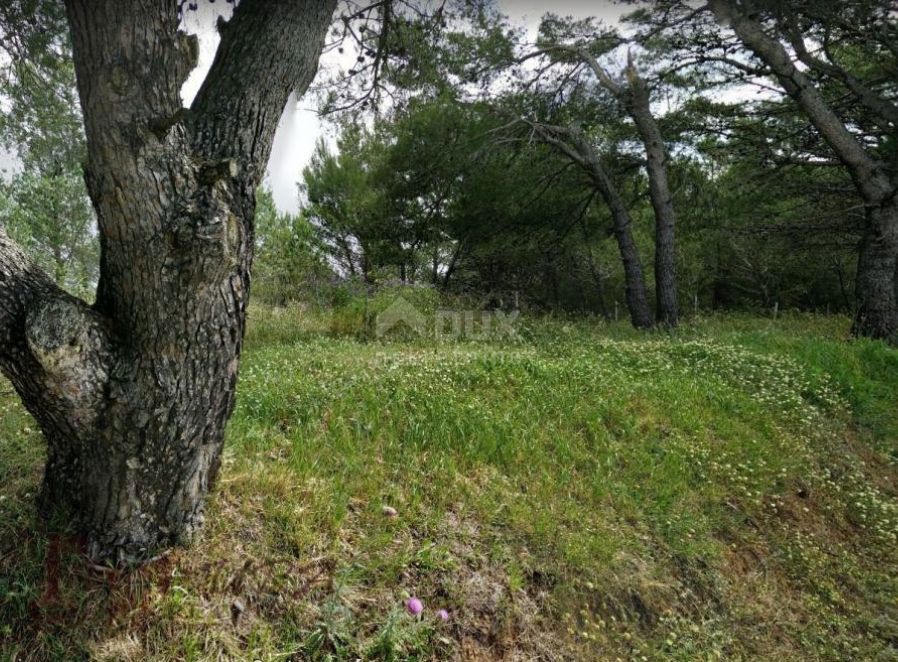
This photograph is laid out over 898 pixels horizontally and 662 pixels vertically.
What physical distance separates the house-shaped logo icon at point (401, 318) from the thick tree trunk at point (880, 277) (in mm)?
6353

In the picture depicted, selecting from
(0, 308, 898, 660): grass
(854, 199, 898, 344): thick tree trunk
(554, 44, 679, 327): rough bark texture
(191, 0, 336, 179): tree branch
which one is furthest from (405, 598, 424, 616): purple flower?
(554, 44, 679, 327): rough bark texture

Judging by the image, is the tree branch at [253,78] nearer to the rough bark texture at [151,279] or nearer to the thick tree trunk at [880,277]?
the rough bark texture at [151,279]

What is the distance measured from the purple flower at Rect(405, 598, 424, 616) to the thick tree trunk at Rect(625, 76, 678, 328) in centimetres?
797

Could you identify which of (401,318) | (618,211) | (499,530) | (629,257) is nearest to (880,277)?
(629,257)

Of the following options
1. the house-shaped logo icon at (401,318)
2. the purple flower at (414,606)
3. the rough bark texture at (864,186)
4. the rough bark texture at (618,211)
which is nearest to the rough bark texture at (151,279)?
the purple flower at (414,606)

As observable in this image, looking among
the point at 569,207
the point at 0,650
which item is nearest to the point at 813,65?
the point at 569,207

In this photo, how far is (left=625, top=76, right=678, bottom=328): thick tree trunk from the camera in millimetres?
8672

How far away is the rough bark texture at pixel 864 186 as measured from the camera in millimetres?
6473

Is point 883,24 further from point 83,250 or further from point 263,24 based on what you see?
point 83,250

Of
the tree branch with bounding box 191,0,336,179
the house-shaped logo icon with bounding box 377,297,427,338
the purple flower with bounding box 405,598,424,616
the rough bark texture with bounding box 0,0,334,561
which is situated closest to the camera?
the rough bark texture with bounding box 0,0,334,561

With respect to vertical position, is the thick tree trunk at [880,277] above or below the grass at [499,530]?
above

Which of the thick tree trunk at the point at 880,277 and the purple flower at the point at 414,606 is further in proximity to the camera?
the thick tree trunk at the point at 880,277

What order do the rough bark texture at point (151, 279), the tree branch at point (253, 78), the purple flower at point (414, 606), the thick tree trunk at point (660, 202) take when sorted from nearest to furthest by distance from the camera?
the rough bark texture at point (151, 279) → the tree branch at point (253, 78) → the purple flower at point (414, 606) → the thick tree trunk at point (660, 202)

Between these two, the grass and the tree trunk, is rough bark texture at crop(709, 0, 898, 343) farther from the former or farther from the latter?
the tree trunk
